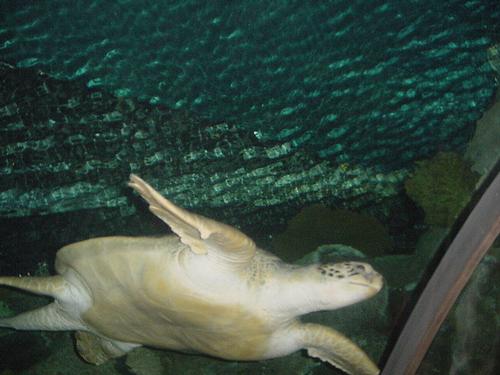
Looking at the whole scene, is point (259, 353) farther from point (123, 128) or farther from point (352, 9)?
point (352, 9)

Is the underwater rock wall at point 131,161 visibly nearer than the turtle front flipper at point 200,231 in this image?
No

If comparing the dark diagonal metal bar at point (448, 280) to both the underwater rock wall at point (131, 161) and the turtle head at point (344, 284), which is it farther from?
the underwater rock wall at point (131, 161)

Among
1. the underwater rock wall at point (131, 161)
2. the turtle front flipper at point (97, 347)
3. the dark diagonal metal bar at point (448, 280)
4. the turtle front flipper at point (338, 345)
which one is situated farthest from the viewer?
the turtle front flipper at point (97, 347)

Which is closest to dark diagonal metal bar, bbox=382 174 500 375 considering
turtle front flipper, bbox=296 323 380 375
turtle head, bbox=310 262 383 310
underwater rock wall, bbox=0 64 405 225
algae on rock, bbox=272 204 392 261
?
turtle head, bbox=310 262 383 310

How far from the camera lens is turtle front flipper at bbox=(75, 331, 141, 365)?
2.32 m

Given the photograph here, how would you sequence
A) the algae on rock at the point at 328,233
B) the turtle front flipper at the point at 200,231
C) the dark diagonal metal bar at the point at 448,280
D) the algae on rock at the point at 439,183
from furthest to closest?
the algae on rock at the point at 328,233 < the algae on rock at the point at 439,183 < the turtle front flipper at the point at 200,231 < the dark diagonal metal bar at the point at 448,280

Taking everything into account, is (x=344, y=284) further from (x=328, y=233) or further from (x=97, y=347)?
(x=97, y=347)

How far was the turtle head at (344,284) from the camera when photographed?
1.57 meters

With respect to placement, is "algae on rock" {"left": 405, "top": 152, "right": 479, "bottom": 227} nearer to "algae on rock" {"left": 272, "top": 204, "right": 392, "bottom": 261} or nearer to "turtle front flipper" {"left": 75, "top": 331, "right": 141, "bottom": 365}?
"algae on rock" {"left": 272, "top": 204, "right": 392, "bottom": 261}

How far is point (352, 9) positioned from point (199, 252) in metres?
1.65

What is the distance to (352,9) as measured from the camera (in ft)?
7.04

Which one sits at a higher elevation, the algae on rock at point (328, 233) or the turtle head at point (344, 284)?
the turtle head at point (344, 284)

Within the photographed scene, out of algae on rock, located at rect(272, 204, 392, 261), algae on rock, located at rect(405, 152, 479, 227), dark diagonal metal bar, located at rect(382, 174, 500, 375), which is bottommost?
algae on rock, located at rect(272, 204, 392, 261)

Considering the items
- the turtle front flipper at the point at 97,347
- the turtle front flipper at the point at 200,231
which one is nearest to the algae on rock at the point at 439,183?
the turtle front flipper at the point at 200,231
